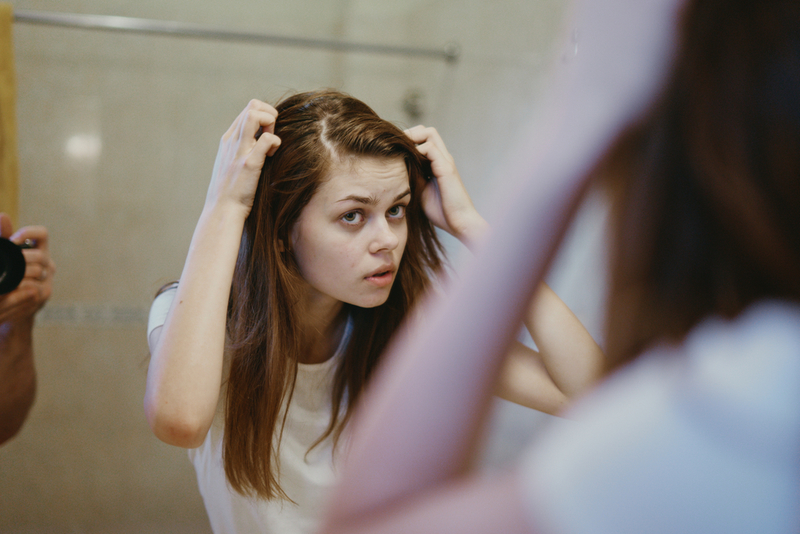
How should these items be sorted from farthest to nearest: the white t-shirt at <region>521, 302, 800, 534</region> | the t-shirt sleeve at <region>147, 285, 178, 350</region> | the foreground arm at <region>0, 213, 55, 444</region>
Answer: the foreground arm at <region>0, 213, 55, 444</region> → the t-shirt sleeve at <region>147, 285, 178, 350</region> → the white t-shirt at <region>521, 302, 800, 534</region>

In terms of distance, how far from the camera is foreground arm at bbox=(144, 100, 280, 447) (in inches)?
22.3

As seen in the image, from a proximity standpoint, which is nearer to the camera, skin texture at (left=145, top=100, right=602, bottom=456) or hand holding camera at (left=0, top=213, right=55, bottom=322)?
skin texture at (left=145, top=100, right=602, bottom=456)

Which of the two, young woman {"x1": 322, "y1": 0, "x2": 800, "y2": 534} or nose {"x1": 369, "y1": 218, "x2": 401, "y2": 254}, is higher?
young woman {"x1": 322, "y1": 0, "x2": 800, "y2": 534}

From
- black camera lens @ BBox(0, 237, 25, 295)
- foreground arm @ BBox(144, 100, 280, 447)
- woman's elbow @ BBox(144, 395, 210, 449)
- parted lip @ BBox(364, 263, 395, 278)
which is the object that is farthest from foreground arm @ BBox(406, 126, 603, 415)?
black camera lens @ BBox(0, 237, 25, 295)

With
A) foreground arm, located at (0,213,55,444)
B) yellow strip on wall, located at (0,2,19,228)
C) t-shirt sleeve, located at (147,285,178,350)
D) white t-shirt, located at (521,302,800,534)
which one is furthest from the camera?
yellow strip on wall, located at (0,2,19,228)

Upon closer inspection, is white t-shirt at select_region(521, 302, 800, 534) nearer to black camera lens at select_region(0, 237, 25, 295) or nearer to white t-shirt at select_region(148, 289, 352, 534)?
white t-shirt at select_region(148, 289, 352, 534)

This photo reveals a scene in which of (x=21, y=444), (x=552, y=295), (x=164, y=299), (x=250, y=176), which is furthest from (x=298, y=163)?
(x=21, y=444)

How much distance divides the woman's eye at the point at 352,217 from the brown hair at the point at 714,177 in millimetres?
476

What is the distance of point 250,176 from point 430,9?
1116 millimetres

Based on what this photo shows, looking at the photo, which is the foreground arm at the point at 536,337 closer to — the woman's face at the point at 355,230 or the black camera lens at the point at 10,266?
the woman's face at the point at 355,230

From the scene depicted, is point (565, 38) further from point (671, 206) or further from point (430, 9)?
point (430, 9)

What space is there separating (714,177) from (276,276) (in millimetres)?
558

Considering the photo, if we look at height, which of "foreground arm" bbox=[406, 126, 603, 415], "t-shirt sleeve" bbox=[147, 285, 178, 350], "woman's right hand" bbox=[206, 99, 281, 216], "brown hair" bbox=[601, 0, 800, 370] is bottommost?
"t-shirt sleeve" bbox=[147, 285, 178, 350]

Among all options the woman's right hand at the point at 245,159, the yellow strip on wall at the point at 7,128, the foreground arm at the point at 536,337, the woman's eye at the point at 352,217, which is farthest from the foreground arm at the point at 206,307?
the yellow strip on wall at the point at 7,128
